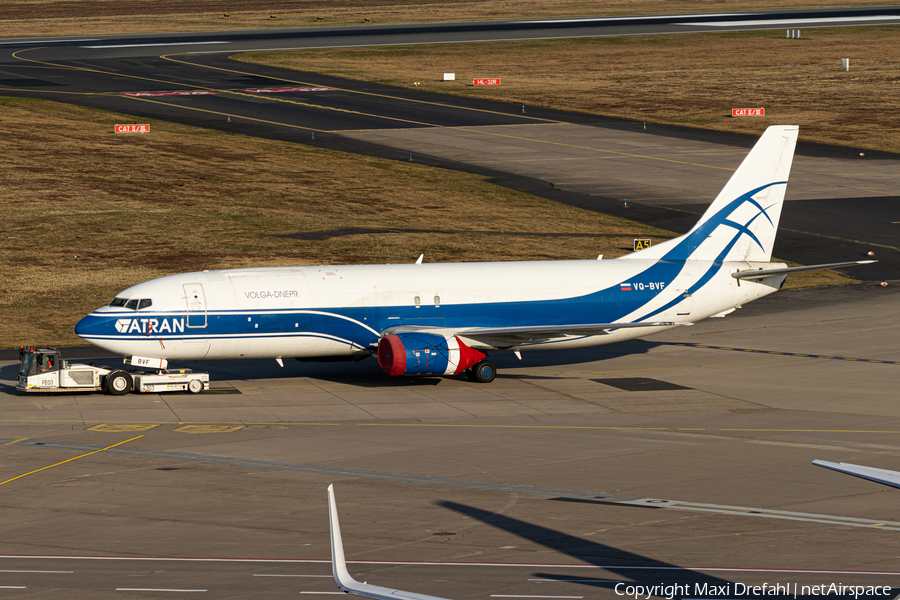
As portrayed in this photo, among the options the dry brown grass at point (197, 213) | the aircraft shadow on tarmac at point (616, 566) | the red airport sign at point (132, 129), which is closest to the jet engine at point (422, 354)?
the aircraft shadow on tarmac at point (616, 566)

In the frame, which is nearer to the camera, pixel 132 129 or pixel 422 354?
pixel 422 354

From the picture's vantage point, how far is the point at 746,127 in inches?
4540

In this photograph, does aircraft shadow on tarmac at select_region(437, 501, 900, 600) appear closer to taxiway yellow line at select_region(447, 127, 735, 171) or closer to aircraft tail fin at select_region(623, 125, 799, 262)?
aircraft tail fin at select_region(623, 125, 799, 262)

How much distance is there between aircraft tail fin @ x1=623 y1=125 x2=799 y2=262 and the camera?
174 feet

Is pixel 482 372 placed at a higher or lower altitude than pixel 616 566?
lower

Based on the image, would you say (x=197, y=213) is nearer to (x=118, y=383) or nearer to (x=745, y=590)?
(x=118, y=383)

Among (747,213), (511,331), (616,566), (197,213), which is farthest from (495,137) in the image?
Answer: (616,566)

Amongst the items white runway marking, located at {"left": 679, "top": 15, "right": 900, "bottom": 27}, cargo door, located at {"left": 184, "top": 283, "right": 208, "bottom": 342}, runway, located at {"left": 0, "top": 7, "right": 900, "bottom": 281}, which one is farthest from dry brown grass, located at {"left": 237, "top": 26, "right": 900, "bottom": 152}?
A: cargo door, located at {"left": 184, "top": 283, "right": 208, "bottom": 342}

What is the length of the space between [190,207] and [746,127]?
192ft

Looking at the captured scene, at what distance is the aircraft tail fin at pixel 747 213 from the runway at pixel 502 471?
202 inches

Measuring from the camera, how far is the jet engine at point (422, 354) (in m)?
46.2

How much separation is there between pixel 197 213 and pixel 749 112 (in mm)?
62906

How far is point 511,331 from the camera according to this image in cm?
4794

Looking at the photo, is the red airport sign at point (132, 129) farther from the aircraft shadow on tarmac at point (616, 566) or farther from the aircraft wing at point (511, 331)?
the aircraft shadow on tarmac at point (616, 566)
